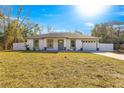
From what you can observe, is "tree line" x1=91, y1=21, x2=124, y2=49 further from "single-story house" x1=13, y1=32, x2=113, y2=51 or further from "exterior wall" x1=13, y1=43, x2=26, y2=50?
"exterior wall" x1=13, y1=43, x2=26, y2=50

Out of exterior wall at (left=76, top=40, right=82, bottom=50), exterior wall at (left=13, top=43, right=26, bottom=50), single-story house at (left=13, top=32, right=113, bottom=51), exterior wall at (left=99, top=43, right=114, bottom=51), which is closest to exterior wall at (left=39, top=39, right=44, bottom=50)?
single-story house at (left=13, top=32, right=113, bottom=51)

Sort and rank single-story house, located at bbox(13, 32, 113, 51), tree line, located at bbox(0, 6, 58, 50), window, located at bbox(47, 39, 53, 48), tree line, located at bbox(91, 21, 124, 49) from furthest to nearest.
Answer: tree line, located at bbox(91, 21, 124, 49)
window, located at bbox(47, 39, 53, 48)
single-story house, located at bbox(13, 32, 113, 51)
tree line, located at bbox(0, 6, 58, 50)

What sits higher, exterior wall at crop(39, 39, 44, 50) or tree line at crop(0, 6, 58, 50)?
tree line at crop(0, 6, 58, 50)

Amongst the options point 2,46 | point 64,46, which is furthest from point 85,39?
point 2,46

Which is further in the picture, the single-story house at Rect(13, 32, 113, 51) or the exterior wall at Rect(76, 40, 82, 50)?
the exterior wall at Rect(76, 40, 82, 50)

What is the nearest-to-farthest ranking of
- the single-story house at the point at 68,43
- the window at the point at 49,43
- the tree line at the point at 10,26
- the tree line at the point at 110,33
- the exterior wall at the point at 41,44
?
the tree line at the point at 10,26, the single-story house at the point at 68,43, the window at the point at 49,43, the exterior wall at the point at 41,44, the tree line at the point at 110,33

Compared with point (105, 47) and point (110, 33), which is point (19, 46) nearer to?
point (105, 47)

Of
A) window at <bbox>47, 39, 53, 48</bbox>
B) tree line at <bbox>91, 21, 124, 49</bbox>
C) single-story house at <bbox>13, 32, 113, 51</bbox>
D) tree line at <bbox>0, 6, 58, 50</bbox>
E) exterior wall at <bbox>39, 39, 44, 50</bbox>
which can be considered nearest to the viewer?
tree line at <bbox>0, 6, 58, 50</bbox>

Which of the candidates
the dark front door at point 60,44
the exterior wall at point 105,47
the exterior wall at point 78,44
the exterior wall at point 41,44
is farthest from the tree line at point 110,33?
the exterior wall at point 41,44

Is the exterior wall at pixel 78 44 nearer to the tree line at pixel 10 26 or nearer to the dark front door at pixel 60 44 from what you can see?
the dark front door at pixel 60 44

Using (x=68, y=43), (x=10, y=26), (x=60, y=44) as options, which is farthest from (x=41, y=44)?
(x=10, y=26)
